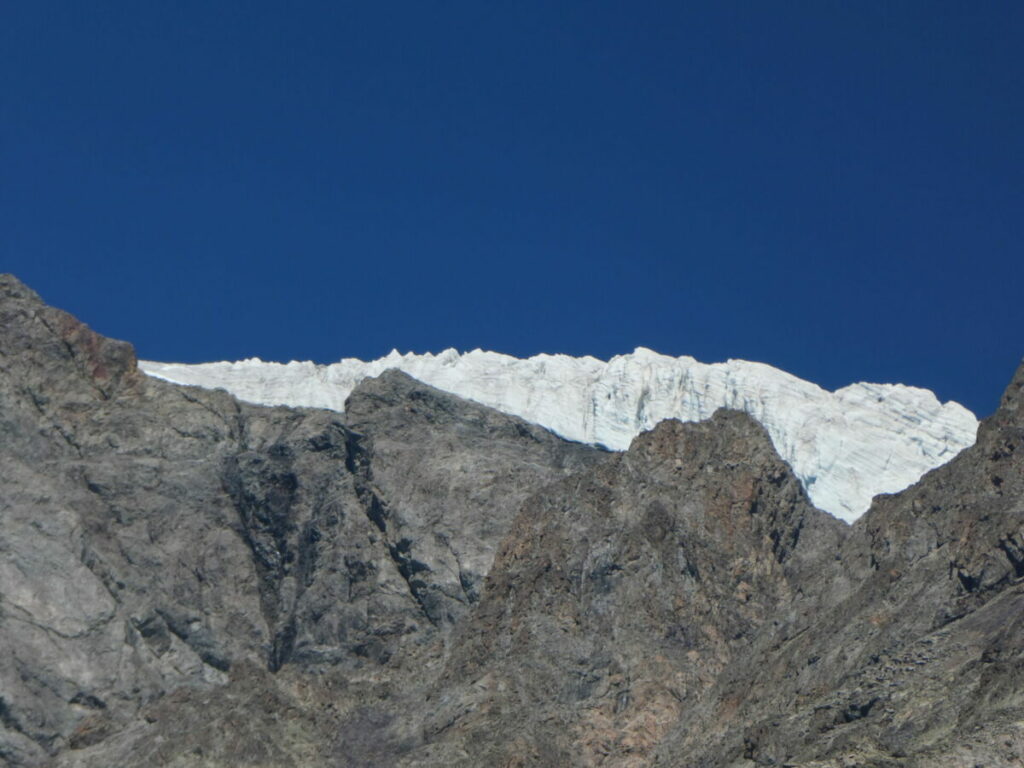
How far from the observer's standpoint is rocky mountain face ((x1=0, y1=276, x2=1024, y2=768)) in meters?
112

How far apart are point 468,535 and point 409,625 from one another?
9070 millimetres

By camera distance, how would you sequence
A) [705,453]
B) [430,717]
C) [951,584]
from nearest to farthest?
[951,584]
[430,717]
[705,453]

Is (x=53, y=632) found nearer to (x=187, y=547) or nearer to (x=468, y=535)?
(x=187, y=547)

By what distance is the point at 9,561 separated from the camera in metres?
135

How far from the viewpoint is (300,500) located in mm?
150500

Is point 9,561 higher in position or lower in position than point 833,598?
higher

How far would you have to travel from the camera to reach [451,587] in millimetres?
140375

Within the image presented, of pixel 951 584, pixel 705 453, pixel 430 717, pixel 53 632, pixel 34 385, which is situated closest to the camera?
pixel 951 584

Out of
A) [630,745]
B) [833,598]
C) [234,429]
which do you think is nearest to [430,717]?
[630,745]

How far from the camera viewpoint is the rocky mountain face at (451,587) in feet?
368

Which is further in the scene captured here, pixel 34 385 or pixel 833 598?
pixel 34 385

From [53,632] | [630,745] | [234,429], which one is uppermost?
[234,429]

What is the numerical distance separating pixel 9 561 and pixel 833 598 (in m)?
47.5

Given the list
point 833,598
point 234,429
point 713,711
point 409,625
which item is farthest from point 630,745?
point 234,429
